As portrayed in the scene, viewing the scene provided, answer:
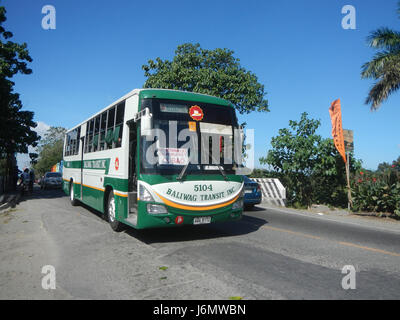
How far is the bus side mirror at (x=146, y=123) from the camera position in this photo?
20.4 feet

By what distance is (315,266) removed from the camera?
208 inches

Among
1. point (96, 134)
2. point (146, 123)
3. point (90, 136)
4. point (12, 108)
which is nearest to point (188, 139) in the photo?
point (146, 123)

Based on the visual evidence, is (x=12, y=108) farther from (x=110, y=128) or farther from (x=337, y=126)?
(x=337, y=126)

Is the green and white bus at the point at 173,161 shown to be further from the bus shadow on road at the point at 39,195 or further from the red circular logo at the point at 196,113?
the bus shadow on road at the point at 39,195

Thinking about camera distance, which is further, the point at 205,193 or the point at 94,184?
the point at 94,184

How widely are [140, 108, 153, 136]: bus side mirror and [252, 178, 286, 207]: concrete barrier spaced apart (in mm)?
12048

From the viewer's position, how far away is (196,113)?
23.0 feet

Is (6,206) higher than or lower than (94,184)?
lower

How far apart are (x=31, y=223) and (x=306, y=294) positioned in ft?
28.0

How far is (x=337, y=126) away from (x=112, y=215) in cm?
1171

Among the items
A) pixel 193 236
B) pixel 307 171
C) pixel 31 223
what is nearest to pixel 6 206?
pixel 31 223

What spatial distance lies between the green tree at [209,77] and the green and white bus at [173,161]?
14.0 m
